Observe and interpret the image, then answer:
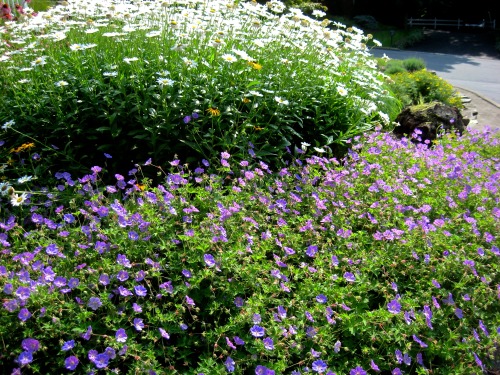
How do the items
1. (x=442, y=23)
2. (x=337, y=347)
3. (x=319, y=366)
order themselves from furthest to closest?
(x=442, y=23) < (x=337, y=347) < (x=319, y=366)

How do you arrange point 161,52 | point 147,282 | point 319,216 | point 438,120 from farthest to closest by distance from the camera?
point 438,120 < point 161,52 < point 319,216 < point 147,282

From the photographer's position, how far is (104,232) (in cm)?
268

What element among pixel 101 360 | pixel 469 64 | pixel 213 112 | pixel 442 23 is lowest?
pixel 469 64

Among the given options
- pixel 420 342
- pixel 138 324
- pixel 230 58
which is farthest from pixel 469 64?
pixel 138 324

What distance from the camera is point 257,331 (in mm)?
2352

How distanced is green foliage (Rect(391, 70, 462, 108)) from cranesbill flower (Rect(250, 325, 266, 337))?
6045 millimetres

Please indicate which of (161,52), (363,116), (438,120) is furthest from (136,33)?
(438,120)

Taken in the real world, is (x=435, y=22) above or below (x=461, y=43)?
above

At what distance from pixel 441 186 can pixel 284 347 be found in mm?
2236

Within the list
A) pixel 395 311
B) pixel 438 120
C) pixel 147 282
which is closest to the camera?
pixel 147 282

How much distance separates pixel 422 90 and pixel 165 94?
5.46 meters

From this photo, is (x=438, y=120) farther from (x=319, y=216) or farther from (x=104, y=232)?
(x=104, y=232)

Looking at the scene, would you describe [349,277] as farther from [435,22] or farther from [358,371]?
[435,22]

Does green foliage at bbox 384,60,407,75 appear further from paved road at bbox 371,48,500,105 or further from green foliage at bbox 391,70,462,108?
paved road at bbox 371,48,500,105
